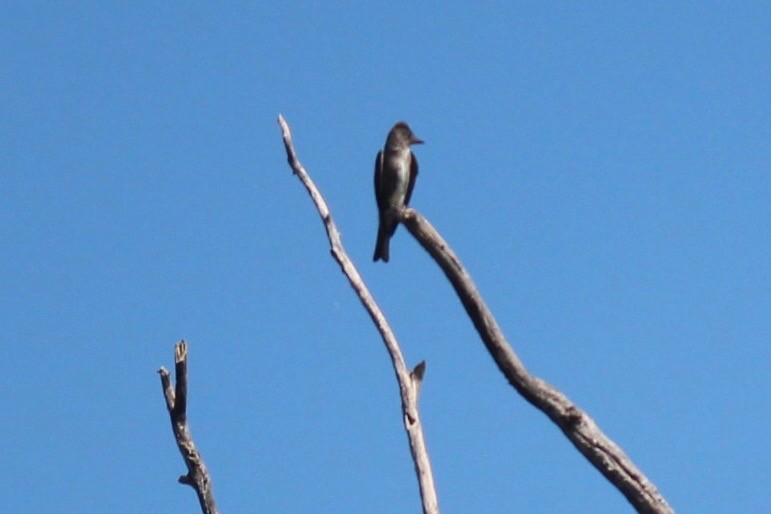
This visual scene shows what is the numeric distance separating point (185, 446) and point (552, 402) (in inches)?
110

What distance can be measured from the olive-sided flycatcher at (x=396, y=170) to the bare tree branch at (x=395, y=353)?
2.23 metres

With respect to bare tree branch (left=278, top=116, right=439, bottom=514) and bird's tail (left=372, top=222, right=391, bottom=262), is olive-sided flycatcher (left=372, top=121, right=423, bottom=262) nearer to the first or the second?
bird's tail (left=372, top=222, right=391, bottom=262)

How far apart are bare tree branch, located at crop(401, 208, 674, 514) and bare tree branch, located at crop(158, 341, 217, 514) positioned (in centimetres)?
201

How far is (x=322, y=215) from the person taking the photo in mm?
8281

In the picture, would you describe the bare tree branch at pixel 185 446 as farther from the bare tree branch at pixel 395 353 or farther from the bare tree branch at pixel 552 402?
the bare tree branch at pixel 552 402

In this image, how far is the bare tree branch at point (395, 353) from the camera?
23.2 feet

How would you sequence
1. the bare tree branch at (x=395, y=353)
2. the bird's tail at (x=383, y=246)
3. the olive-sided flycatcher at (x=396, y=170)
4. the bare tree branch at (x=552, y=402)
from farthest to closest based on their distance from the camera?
1. the olive-sided flycatcher at (x=396, y=170)
2. the bird's tail at (x=383, y=246)
3. the bare tree branch at (x=395, y=353)
4. the bare tree branch at (x=552, y=402)

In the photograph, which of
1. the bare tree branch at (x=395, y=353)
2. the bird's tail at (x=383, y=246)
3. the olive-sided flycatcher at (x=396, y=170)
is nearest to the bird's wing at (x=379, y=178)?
the olive-sided flycatcher at (x=396, y=170)

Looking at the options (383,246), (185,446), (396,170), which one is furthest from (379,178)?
(185,446)

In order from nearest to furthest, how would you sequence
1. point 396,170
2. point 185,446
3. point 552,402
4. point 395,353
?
point 552,402, point 185,446, point 395,353, point 396,170

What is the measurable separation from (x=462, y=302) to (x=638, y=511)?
1127 mm

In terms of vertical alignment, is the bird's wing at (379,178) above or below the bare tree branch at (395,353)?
above

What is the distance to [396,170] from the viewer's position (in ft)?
36.0

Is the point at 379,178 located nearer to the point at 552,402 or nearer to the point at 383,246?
the point at 383,246
